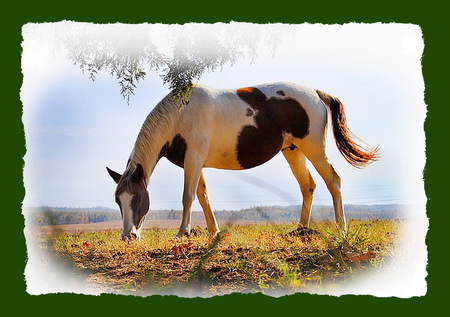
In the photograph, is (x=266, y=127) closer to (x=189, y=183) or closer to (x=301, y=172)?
(x=301, y=172)

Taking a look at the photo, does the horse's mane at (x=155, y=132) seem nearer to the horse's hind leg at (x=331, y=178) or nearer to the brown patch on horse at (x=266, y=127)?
the brown patch on horse at (x=266, y=127)

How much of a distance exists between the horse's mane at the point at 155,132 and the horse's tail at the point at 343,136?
6.53 ft

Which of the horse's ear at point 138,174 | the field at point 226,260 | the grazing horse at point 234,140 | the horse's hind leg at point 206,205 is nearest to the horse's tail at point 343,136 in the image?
the grazing horse at point 234,140

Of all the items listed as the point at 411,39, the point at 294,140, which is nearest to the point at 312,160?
the point at 294,140

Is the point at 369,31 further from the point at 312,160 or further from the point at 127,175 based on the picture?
the point at 127,175

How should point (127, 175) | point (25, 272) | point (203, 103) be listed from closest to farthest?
point (25, 272) < point (127, 175) < point (203, 103)

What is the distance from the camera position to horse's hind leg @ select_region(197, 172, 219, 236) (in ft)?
23.4

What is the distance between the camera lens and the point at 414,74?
5871mm

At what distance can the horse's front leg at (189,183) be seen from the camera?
266 inches

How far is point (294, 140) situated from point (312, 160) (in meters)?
0.34

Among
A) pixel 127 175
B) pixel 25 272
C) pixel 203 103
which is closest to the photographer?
pixel 25 272

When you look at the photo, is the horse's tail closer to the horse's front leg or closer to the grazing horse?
the grazing horse

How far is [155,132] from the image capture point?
6.72 metres

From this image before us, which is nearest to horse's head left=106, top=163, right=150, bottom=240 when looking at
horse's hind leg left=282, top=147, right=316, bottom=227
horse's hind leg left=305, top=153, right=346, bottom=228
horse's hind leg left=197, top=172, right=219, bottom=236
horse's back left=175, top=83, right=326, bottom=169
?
horse's back left=175, top=83, right=326, bottom=169
